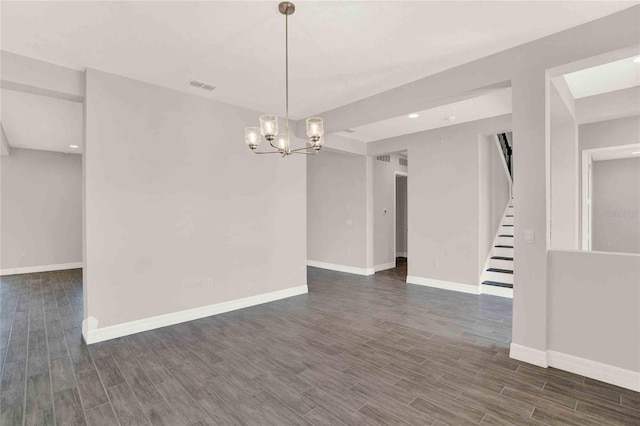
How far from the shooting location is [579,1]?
238cm

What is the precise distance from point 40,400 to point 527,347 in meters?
4.27

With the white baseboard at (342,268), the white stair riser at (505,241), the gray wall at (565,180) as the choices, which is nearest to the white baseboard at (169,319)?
the white baseboard at (342,268)

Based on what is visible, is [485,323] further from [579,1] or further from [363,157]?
[363,157]

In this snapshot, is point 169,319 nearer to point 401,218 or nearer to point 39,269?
point 39,269

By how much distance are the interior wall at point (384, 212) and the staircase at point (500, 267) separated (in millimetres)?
2469

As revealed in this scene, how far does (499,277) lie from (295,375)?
14.5 feet

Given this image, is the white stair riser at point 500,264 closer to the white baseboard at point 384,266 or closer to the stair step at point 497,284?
the stair step at point 497,284

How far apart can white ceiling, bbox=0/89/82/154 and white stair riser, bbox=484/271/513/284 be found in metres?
7.41

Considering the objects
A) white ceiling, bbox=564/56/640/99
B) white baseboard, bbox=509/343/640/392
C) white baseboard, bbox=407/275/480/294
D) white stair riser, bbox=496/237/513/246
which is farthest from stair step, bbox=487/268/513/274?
white ceiling, bbox=564/56/640/99

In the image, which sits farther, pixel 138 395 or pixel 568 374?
pixel 568 374

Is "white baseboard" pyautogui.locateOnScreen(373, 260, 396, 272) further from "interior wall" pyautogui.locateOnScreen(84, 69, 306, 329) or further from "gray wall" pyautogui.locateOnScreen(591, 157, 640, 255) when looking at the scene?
"gray wall" pyautogui.locateOnScreen(591, 157, 640, 255)

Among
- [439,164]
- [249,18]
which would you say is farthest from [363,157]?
[249,18]

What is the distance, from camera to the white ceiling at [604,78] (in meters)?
3.51

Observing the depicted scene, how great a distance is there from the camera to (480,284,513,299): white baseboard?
5.15 meters
